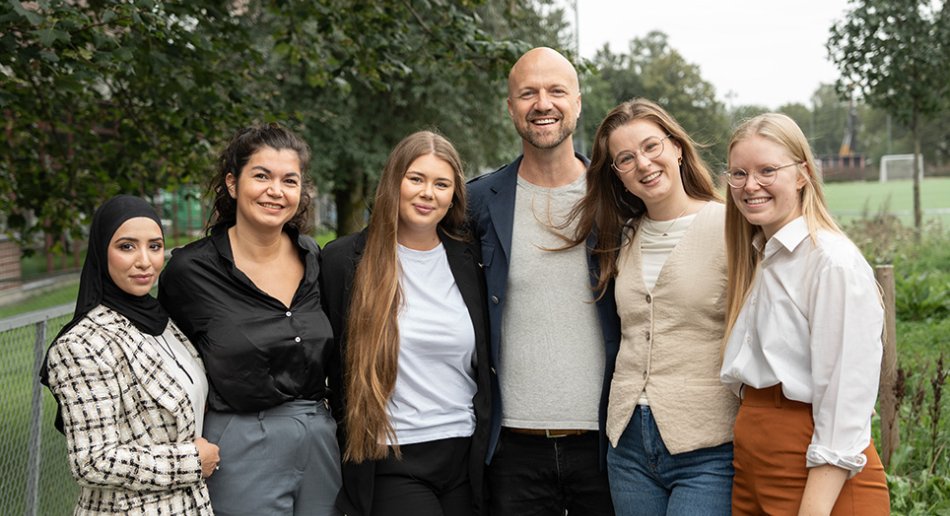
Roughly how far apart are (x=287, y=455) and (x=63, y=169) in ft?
18.0

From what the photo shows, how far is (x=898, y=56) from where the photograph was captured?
49.2ft

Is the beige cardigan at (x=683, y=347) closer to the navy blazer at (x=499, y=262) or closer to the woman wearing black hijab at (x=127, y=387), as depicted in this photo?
the navy blazer at (x=499, y=262)

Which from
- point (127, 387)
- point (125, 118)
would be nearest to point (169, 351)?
point (127, 387)

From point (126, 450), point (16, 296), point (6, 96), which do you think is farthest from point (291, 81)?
point (126, 450)

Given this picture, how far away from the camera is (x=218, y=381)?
331cm

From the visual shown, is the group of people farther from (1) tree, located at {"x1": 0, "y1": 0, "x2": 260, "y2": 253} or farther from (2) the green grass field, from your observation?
(2) the green grass field

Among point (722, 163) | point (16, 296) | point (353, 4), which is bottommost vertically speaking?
point (16, 296)

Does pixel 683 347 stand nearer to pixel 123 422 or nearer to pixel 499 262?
pixel 499 262

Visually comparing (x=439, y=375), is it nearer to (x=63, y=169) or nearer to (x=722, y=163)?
A: (x=722, y=163)

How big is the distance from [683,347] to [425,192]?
1155 millimetres

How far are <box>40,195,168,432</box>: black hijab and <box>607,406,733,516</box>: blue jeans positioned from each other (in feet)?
5.69

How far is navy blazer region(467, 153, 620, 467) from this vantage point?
3.70 m

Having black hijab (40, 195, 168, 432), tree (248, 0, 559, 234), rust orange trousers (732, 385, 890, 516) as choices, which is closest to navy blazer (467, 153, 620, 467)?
rust orange trousers (732, 385, 890, 516)

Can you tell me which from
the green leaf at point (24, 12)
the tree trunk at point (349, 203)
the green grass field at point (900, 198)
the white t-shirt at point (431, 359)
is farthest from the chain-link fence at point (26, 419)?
the green grass field at point (900, 198)
